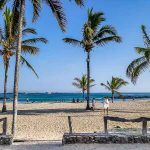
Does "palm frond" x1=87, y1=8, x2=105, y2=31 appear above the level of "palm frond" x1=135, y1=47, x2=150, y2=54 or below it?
above

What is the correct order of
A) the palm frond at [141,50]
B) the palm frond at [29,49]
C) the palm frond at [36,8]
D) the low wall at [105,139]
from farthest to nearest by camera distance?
the palm frond at [141,50] → the palm frond at [29,49] → the palm frond at [36,8] → the low wall at [105,139]

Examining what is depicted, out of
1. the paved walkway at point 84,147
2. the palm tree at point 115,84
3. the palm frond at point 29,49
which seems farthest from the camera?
the palm tree at point 115,84

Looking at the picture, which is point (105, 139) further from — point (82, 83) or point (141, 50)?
point (82, 83)

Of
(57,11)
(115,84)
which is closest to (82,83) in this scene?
(115,84)

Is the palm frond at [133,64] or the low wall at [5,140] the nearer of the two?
the low wall at [5,140]

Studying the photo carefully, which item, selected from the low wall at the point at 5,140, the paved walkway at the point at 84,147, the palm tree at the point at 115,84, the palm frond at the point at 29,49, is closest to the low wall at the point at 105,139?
the paved walkway at the point at 84,147

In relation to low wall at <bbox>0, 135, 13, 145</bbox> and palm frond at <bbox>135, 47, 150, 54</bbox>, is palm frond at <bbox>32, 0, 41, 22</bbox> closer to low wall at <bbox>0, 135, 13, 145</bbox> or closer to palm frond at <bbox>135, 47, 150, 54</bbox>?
low wall at <bbox>0, 135, 13, 145</bbox>

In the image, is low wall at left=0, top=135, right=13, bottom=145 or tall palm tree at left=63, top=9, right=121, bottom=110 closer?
low wall at left=0, top=135, right=13, bottom=145

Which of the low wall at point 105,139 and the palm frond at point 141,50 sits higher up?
the palm frond at point 141,50

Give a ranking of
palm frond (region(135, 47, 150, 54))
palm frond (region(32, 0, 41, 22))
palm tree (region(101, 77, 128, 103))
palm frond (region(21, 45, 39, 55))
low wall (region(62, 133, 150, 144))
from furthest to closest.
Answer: palm tree (region(101, 77, 128, 103))
palm frond (region(135, 47, 150, 54))
palm frond (region(21, 45, 39, 55))
palm frond (region(32, 0, 41, 22))
low wall (region(62, 133, 150, 144))

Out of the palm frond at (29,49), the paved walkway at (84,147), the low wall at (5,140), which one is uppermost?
the palm frond at (29,49)

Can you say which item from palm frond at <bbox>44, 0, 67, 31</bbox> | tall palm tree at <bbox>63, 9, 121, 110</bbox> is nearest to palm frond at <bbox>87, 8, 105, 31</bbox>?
tall palm tree at <bbox>63, 9, 121, 110</bbox>

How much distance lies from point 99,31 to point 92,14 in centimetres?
166

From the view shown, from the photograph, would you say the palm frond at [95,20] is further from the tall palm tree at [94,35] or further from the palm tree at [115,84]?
the palm tree at [115,84]
